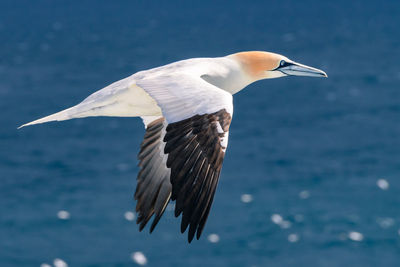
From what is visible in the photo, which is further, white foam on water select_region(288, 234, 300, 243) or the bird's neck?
white foam on water select_region(288, 234, 300, 243)

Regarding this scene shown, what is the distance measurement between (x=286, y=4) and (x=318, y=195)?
46599 mm

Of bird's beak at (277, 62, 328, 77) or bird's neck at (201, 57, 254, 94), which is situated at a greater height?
bird's beak at (277, 62, 328, 77)

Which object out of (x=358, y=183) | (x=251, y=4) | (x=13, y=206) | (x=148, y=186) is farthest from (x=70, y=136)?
(x=251, y=4)

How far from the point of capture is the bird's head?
8617 mm

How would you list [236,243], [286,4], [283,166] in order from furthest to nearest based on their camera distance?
1. [286,4]
2. [283,166]
3. [236,243]

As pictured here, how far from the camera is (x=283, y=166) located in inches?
1242

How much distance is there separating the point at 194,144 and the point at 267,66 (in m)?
2.45

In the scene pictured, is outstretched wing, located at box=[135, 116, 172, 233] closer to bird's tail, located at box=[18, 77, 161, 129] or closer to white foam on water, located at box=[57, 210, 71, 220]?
bird's tail, located at box=[18, 77, 161, 129]

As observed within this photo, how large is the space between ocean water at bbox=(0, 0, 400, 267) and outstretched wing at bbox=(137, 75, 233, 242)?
18.6 metres

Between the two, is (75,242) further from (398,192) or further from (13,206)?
(398,192)

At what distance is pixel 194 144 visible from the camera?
6625 millimetres

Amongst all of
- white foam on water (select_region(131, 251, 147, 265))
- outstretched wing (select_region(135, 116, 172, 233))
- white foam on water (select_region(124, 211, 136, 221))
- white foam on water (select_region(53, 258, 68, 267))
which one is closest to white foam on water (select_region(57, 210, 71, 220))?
white foam on water (select_region(124, 211, 136, 221))

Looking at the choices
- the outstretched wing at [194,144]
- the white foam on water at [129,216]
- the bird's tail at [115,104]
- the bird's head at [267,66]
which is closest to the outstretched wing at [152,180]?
the bird's tail at [115,104]

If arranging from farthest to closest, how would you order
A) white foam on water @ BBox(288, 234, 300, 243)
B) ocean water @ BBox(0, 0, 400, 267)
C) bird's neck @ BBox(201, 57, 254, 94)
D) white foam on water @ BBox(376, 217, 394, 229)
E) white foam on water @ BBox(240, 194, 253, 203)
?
white foam on water @ BBox(240, 194, 253, 203)
white foam on water @ BBox(376, 217, 394, 229)
white foam on water @ BBox(288, 234, 300, 243)
ocean water @ BBox(0, 0, 400, 267)
bird's neck @ BBox(201, 57, 254, 94)
